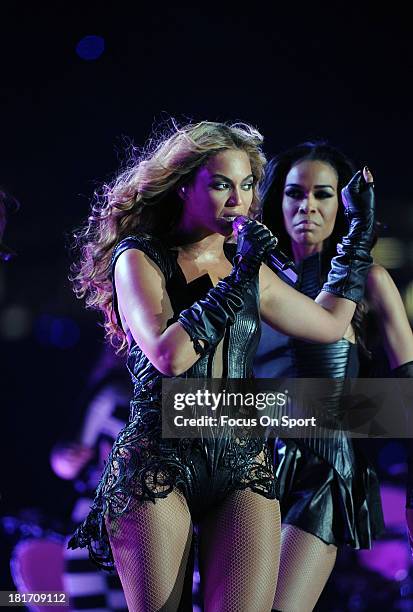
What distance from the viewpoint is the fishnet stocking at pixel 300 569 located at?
238 centimetres

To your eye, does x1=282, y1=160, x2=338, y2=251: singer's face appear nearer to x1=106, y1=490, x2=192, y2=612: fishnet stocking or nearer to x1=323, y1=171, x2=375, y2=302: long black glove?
x1=323, y1=171, x2=375, y2=302: long black glove

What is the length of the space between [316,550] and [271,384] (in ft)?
1.81

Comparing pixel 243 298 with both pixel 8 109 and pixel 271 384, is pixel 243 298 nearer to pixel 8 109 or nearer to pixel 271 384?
pixel 271 384

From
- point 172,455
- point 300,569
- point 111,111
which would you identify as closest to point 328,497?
point 300,569

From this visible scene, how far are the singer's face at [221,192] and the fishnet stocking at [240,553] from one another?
A: 0.66 metres

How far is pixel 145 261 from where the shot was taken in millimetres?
1956

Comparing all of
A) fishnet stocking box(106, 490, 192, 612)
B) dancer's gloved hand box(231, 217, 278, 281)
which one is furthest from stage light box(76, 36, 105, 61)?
fishnet stocking box(106, 490, 192, 612)

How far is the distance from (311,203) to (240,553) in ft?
4.54

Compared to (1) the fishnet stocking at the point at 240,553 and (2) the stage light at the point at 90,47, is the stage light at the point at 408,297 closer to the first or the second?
(2) the stage light at the point at 90,47

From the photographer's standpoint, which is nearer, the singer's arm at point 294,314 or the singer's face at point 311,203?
the singer's arm at point 294,314

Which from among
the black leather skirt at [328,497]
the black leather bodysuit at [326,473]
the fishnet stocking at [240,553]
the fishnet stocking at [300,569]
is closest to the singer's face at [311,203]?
the black leather bodysuit at [326,473]

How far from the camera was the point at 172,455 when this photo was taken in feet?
6.03

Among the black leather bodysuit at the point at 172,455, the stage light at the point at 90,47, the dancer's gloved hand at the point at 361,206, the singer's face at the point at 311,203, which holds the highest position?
the stage light at the point at 90,47

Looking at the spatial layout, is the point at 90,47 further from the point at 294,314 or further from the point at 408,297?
the point at 294,314
